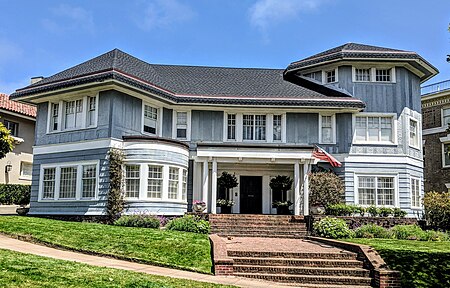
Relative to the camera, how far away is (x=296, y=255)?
1347 centimetres

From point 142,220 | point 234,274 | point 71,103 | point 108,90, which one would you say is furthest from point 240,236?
point 71,103

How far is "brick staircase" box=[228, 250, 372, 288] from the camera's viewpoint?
1206cm

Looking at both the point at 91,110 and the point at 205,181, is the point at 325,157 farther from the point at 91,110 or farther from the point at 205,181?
the point at 91,110

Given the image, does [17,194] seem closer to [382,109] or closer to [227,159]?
[227,159]

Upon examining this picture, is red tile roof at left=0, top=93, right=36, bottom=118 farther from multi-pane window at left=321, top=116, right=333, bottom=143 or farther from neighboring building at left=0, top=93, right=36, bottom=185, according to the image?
multi-pane window at left=321, top=116, right=333, bottom=143

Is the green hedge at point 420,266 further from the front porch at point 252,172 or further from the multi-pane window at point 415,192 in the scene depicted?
the multi-pane window at point 415,192

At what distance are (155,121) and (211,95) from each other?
297 cm

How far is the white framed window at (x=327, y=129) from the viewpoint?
910 inches

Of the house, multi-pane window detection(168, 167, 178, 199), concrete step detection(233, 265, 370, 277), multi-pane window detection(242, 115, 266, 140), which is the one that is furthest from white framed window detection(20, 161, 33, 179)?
concrete step detection(233, 265, 370, 277)

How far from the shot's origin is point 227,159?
21.3m

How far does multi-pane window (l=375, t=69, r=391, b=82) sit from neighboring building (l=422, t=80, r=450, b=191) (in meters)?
9.59

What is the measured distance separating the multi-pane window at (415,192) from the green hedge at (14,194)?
68.4 feet

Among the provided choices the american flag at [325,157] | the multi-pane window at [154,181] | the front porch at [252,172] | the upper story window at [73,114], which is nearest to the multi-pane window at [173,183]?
the multi-pane window at [154,181]

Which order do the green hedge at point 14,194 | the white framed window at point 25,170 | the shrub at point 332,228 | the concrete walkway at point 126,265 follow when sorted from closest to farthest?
the concrete walkway at point 126,265
the shrub at point 332,228
the green hedge at point 14,194
the white framed window at point 25,170
